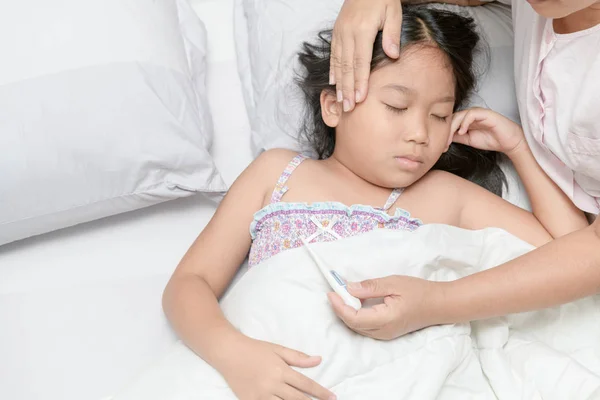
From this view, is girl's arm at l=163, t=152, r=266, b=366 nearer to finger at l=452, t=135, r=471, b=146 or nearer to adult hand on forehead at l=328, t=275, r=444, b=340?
adult hand on forehead at l=328, t=275, r=444, b=340

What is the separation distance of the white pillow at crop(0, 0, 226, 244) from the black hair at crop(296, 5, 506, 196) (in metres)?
0.25

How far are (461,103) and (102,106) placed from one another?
74 cm

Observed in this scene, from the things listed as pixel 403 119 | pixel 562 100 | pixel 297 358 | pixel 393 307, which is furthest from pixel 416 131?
pixel 297 358

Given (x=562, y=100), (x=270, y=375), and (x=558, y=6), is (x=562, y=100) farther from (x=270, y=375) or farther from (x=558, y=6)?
(x=270, y=375)

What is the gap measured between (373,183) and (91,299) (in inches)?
23.7

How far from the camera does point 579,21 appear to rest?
3.94ft

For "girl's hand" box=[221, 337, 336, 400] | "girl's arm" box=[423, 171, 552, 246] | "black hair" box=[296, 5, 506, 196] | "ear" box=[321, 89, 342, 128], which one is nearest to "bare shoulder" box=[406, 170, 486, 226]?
"girl's arm" box=[423, 171, 552, 246]

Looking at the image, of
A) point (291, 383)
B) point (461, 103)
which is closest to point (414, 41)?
point (461, 103)

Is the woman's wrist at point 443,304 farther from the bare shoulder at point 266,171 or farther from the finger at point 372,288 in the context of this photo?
the bare shoulder at point 266,171

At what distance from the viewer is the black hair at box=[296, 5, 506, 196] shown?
1.38m

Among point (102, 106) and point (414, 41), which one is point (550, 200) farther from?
point (102, 106)

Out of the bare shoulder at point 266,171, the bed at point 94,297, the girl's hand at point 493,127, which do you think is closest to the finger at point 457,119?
the girl's hand at point 493,127

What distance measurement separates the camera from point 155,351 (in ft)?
4.47

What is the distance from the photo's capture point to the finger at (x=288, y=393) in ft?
3.67
